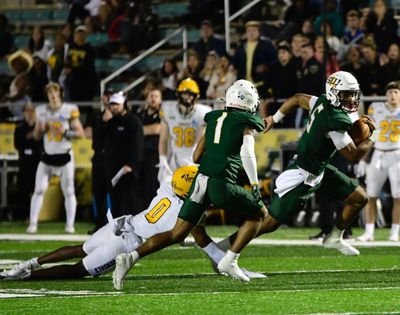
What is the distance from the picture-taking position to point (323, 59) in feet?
54.0

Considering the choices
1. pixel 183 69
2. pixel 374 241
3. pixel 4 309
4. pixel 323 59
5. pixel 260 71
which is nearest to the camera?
pixel 4 309

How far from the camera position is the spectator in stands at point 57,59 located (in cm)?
2036

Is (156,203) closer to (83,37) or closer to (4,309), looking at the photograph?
(4,309)

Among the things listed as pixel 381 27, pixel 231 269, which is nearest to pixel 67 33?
pixel 381 27

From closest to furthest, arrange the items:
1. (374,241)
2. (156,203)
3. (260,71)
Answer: (156,203) → (374,241) → (260,71)

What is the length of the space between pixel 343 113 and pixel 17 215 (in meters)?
9.38

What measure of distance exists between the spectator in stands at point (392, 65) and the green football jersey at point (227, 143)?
7.47 metres

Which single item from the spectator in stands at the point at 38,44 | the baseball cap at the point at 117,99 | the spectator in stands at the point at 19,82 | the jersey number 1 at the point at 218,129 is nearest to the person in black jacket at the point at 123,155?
the baseball cap at the point at 117,99

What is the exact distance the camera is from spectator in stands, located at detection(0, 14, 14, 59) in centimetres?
2231

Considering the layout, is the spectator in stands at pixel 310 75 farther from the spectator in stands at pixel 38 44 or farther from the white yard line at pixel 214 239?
the spectator in stands at pixel 38 44

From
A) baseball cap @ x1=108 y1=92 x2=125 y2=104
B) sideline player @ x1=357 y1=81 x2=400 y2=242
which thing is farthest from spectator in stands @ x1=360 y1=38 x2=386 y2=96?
baseball cap @ x1=108 y1=92 x2=125 y2=104

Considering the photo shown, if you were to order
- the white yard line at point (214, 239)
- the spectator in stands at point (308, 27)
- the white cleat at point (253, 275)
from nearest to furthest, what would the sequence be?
the white cleat at point (253, 275), the white yard line at point (214, 239), the spectator in stands at point (308, 27)

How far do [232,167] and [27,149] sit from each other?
853 centimetres

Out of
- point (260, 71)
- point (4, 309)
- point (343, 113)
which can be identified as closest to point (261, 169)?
point (260, 71)
